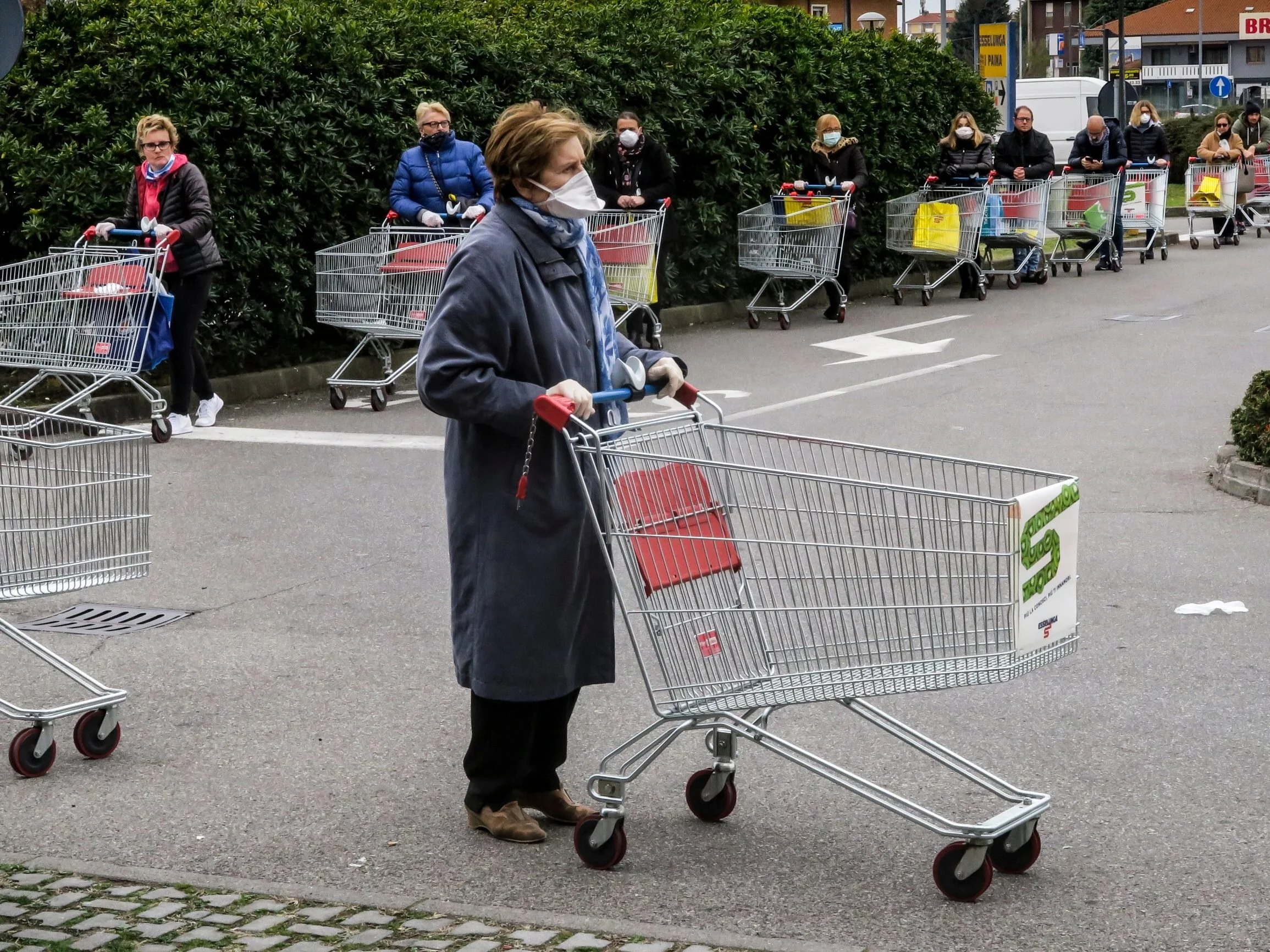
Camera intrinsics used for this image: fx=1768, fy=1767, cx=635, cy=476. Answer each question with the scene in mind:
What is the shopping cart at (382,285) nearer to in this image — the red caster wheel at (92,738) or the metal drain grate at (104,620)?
the metal drain grate at (104,620)

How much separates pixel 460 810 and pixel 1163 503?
16.8 ft

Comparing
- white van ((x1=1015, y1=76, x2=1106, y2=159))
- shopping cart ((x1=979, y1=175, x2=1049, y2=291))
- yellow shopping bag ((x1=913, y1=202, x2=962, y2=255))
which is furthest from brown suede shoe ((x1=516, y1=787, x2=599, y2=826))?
white van ((x1=1015, y1=76, x2=1106, y2=159))

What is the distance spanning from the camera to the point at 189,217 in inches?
443

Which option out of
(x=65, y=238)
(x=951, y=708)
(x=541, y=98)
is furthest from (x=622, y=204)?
(x=951, y=708)

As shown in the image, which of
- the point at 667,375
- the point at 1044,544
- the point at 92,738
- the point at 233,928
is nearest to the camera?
the point at 1044,544

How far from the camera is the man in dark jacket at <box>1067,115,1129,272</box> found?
70.2 feet

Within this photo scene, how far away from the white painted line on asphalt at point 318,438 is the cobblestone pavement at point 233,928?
650 centimetres

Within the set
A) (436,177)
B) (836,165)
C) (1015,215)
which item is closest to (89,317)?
(436,177)

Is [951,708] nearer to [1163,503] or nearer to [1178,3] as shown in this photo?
[1163,503]

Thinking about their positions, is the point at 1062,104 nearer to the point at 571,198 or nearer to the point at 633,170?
the point at 633,170

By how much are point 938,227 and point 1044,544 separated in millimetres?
14715

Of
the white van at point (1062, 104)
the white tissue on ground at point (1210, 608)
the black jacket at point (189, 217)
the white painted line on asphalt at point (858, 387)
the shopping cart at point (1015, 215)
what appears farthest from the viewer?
the white van at point (1062, 104)

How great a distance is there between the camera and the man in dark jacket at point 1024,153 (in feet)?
62.3

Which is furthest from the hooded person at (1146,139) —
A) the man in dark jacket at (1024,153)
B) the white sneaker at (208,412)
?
the white sneaker at (208,412)
